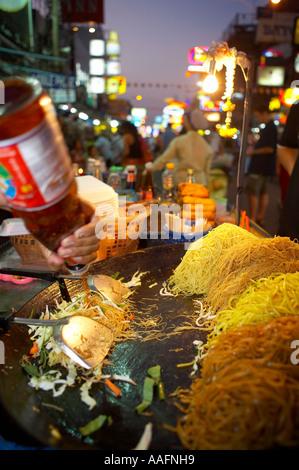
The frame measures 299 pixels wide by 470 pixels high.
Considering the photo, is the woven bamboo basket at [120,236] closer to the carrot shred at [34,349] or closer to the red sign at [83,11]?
the carrot shred at [34,349]

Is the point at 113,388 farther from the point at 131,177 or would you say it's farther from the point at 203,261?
the point at 131,177

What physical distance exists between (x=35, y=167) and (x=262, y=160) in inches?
346

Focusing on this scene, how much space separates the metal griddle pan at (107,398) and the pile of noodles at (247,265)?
32 centimetres

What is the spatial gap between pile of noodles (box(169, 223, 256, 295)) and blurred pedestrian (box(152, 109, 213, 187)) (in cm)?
467

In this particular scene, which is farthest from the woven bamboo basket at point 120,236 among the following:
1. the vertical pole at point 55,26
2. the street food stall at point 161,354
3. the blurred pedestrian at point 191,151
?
the vertical pole at point 55,26

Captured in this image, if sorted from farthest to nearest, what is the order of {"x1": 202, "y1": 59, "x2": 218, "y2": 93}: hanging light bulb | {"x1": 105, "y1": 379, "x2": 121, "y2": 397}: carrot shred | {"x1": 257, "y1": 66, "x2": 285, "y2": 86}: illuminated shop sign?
{"x1": 257, "y1": 66, "x2": 285, "y2": 86}: illuminated shop sign, {"x1": 202, "y1": 59, "x2": 218, "y2": 93}: hanging light bulb, {"x1": 105, "y1": 379, "x2": 121, "y2": 397}: carrot shred

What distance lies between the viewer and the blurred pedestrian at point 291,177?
402 cm

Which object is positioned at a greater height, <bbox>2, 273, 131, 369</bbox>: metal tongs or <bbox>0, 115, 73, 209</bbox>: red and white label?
<bbox>0, 115, 73, 209</bbox>: red and white label

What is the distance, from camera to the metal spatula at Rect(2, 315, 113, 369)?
176 cm

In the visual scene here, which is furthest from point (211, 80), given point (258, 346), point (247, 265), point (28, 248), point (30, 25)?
point (30, 25)

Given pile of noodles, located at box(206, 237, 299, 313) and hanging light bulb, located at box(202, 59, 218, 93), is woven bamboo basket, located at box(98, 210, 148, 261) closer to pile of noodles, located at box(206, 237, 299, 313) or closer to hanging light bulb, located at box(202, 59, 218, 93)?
pile of noodles, located at box(206, 237, 299, 313)

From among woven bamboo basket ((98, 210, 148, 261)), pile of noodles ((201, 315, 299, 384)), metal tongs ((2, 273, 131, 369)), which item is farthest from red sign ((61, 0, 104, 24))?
pile of noodles ((201, 315, 299, 384))

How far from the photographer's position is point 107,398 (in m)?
1.67

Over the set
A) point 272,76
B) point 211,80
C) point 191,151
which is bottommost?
point 191,151
